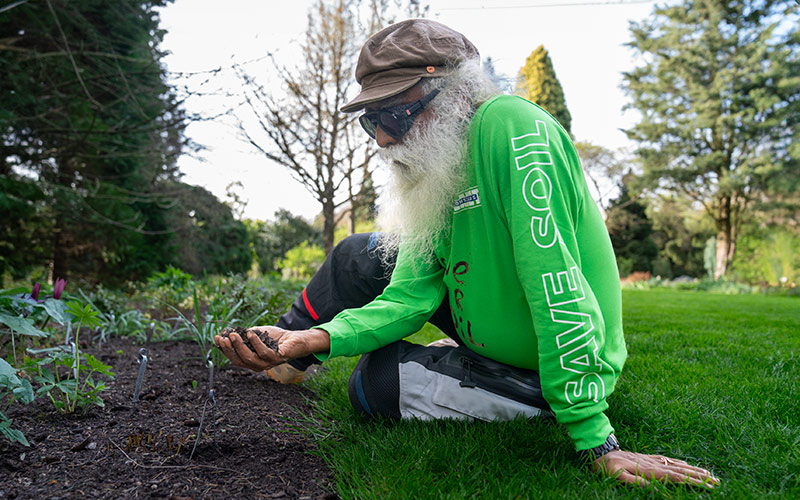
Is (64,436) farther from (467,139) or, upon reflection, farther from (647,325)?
(647,325)

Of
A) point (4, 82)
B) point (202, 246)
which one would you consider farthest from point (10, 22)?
point (202, 246)

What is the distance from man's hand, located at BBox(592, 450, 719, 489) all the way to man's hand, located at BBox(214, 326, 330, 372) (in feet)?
2.58

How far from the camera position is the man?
1175 millimetres

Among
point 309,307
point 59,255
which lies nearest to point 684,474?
point 309,307

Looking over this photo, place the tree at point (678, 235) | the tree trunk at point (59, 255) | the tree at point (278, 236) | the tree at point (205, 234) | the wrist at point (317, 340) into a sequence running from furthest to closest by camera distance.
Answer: the tree at point (678, 235), the tree at point (278, 236), the tree at point (205, 234), the tree trunk at point (59, 255), the wrist at point (317, 340)

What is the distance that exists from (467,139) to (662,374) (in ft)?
4.76

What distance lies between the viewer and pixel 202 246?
10.7 m

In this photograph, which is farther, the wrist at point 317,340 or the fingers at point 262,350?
the wrist at point 317,340

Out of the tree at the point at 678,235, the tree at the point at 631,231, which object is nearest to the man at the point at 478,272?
the tree at the point at 631,231

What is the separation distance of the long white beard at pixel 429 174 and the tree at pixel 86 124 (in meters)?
3.36

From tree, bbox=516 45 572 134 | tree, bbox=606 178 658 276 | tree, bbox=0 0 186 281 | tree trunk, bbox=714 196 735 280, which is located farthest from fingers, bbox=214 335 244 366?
tree, bbox=606 178 658 276

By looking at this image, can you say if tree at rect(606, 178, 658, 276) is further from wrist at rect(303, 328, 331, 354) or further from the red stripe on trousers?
wrist at rect(303, 328, 331, 354)

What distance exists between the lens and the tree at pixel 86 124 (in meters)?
4.96

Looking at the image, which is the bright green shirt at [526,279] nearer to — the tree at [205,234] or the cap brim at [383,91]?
the cap brim at [383,91]
